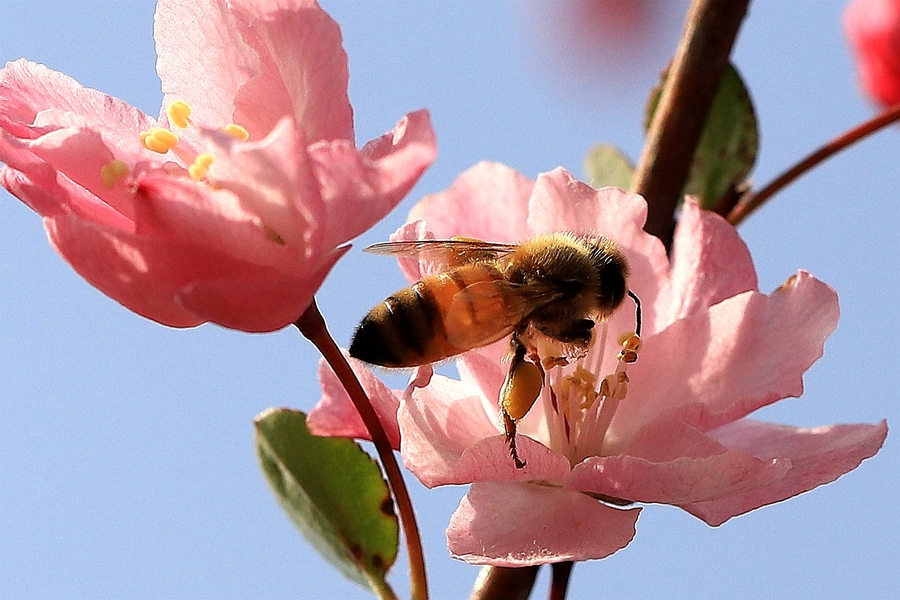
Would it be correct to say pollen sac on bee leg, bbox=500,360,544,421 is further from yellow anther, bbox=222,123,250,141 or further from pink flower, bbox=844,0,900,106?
pink flower, bbox=844,0,900,106

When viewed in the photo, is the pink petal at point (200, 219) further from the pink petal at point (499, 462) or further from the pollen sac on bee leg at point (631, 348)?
the pollen sac on bee leg at point (631, 348)

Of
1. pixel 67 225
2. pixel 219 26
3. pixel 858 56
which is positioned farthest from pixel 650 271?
pixel 858 56

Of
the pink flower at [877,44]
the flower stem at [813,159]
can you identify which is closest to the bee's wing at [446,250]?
the flower stem at [813,159]

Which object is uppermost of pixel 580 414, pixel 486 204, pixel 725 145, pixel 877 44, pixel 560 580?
pixel 877 44

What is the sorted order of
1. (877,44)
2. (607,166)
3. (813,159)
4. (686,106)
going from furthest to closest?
(877,44) < (607,166) < (813,159) < (686,106)

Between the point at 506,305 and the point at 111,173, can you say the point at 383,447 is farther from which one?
the point at 111,173

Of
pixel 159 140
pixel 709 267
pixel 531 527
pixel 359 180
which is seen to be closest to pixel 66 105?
pixel 159 140

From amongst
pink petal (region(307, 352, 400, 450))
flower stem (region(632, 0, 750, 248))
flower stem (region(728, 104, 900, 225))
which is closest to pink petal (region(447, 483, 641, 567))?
pink petal (region(307, 352, 400, 450))
